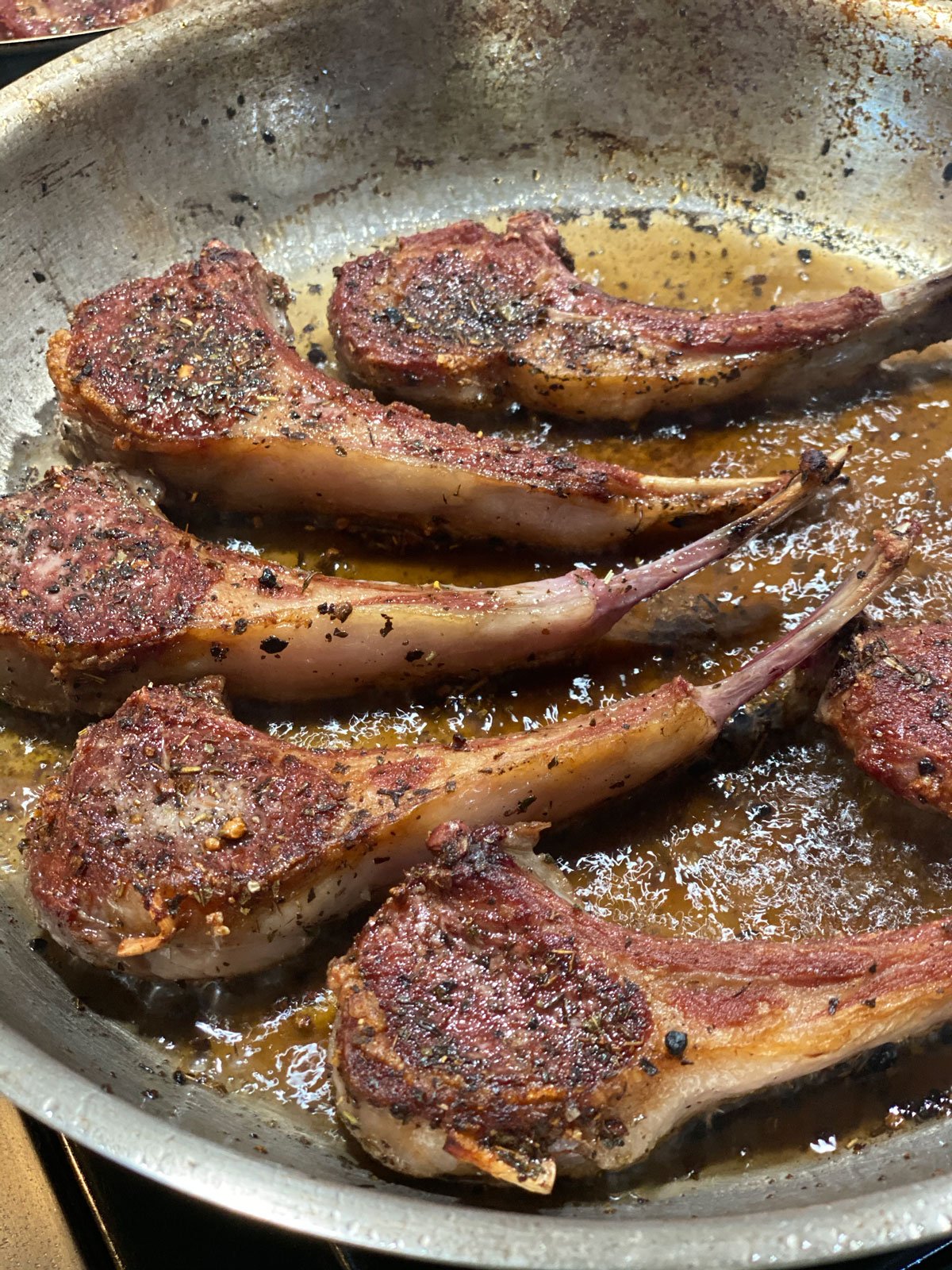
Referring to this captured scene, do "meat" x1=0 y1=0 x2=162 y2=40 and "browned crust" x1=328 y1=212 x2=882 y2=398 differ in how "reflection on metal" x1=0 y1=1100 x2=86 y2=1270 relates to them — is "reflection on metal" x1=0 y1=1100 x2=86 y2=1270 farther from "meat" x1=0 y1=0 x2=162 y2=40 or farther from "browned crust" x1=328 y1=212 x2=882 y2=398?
"meat" x1=0 y1=0 x2=162 y2=40

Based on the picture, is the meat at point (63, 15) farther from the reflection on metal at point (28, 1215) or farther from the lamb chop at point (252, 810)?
the reflection on metal at point (28, 1215)

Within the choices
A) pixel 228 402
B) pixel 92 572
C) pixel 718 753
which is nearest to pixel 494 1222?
pixel 718 753

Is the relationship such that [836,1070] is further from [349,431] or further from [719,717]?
[349,431]

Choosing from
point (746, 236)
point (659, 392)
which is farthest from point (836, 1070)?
point (746, 236)

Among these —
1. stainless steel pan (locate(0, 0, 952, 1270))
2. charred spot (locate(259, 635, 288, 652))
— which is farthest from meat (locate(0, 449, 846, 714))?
stainless steel pan (locate(0, 0, 952, 1270))

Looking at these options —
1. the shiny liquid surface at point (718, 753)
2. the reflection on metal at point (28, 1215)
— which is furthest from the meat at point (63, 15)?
the reflection on metal at point (28, 1215)

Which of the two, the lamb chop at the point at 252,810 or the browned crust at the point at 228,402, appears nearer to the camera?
the lamb chop at the point at 252,810
